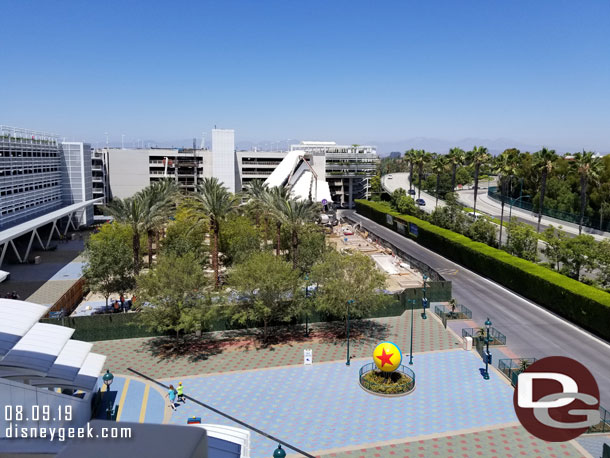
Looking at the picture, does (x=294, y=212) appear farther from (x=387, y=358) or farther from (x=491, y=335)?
(x=491, y=335)

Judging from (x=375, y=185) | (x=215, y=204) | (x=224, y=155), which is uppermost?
Result: (x=224, y=155)

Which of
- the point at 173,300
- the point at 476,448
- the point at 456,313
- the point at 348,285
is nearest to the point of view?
the point at 476,448

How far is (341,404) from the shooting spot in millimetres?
29438

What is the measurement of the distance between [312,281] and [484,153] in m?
55.1

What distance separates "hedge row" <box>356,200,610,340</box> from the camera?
1593 inches

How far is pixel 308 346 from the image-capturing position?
38.8 meters

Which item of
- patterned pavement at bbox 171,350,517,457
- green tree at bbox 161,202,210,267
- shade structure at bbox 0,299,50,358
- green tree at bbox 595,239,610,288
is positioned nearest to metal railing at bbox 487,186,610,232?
green tree at bbox 595,239,610,288

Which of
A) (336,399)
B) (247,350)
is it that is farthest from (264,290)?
(336,399)

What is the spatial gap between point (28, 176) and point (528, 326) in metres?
67.6

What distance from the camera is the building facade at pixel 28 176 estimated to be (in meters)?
60.8

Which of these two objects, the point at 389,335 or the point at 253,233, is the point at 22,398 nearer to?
the point at 389,335

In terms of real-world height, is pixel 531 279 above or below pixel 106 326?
above
